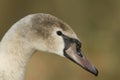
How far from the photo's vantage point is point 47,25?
4527 millimetres

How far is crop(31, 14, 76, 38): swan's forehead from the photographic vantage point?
14.8 feet

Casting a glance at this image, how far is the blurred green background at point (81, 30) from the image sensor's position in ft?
30.5

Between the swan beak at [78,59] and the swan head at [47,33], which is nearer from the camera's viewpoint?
the swan head at [47,33]

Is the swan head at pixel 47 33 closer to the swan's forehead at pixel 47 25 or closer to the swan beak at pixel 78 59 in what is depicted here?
the swan's forehead at pixel 47 25

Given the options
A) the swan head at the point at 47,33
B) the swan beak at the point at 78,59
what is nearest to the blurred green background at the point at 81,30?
the swan beak at the point at 78,59

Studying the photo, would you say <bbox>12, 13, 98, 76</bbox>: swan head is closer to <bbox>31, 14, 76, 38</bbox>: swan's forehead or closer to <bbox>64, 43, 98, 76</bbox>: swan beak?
<bbox>31, 14, 76, 38</bbox>: swan's forehead

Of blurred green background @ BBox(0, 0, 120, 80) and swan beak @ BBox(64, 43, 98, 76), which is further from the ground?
blurred green background @ BBox(0, 0, 120, 80)

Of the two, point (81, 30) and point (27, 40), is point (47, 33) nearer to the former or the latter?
point (27, 40)

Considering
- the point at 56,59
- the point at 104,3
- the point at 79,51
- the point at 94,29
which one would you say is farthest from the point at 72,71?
the point at 79,51

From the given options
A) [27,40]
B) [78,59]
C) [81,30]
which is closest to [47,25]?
[27,40]

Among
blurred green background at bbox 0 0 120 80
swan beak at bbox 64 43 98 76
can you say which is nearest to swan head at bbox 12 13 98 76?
swan beak at bbox 64 43 98 76

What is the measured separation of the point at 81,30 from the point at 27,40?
6075 millimetres

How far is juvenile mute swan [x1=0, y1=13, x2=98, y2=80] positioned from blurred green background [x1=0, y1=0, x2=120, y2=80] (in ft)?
14.4

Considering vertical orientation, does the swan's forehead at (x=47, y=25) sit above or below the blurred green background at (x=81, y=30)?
below
